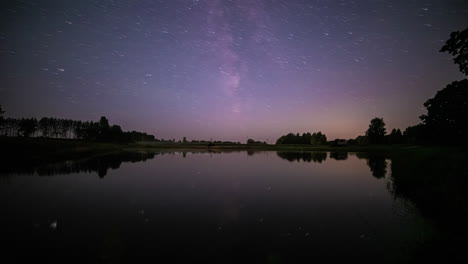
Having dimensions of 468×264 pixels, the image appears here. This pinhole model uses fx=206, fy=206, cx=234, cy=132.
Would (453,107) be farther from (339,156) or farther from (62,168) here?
(339,156)

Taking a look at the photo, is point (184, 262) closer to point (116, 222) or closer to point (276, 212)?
point (116, 222)

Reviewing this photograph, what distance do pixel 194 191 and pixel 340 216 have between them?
39.4ft

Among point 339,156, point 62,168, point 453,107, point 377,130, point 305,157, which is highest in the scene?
point 377,130

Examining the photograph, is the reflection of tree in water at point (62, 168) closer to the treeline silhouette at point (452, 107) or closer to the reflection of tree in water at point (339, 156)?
the treeline silhouette at point (452, 107)

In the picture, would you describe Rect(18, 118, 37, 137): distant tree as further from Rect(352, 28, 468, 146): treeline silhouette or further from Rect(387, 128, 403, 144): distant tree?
Rect(387, 128, 403, 144): distant tree

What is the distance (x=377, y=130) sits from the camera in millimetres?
132500

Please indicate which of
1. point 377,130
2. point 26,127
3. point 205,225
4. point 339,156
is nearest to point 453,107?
point 205,225

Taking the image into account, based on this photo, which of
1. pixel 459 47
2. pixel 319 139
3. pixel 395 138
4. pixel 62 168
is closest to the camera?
pixel 459 47

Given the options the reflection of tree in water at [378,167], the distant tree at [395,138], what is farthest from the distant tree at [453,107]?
the distant tree at [395,138]

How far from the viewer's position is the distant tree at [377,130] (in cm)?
13212

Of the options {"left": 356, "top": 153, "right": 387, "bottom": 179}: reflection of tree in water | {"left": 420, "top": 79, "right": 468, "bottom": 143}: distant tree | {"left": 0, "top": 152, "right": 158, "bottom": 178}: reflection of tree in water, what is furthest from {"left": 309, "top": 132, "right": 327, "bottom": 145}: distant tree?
{"left": 420, "top": 79, "right": 468, "bottom": 143}: distant tree

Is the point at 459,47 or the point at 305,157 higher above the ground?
the point at 459,47

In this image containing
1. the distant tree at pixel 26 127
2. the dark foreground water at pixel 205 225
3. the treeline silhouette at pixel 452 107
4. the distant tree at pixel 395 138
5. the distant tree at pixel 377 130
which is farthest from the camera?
the distant tree at pixel 26 127

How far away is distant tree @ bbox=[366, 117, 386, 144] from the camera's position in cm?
13212
